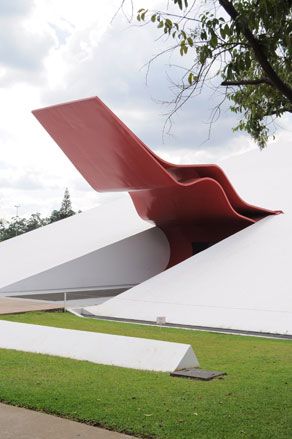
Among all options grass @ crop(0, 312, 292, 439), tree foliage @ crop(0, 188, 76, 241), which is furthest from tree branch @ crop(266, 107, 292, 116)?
tree foliage @ crop(0, 188, 76, 241)

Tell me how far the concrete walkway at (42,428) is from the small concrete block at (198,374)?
165cm

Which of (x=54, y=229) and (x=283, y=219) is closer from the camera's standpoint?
(x=283, y=219)

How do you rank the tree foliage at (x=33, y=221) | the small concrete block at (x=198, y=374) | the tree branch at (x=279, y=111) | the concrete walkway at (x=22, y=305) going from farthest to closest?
the tree foliage at (x=33, y=221)
the concrete walkway at (x=22, y=305)
the small concrete block at (x=198, y=374)
the tree branch at (x=279, y=111)

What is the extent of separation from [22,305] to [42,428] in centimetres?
799

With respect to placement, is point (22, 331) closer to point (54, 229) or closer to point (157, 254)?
point (157, 254)

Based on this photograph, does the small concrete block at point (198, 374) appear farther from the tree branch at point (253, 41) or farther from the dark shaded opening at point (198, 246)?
the dark shaded opening at point (198, 246)

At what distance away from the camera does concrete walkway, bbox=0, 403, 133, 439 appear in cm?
361

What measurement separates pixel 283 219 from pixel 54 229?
794cm

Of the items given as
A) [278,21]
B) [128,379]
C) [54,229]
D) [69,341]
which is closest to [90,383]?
[128,379]

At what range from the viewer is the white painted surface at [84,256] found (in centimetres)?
1410

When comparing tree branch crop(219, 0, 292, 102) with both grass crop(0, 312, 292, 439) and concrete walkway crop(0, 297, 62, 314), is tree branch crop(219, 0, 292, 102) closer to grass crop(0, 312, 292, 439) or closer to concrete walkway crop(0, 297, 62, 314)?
grass crop(0, 312, 292, 439)

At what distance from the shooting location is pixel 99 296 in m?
13.2

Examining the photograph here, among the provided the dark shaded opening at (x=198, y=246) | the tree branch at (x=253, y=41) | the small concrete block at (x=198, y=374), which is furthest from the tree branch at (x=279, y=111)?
the dark shaded opening at (x=198, y=246)

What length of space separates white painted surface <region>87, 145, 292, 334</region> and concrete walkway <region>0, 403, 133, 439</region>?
5.37 meters
